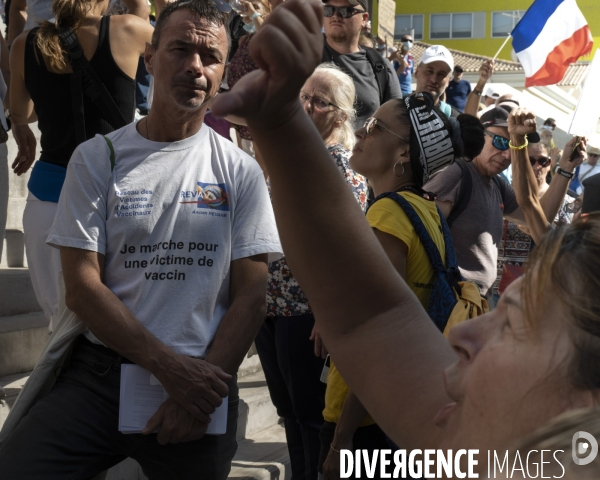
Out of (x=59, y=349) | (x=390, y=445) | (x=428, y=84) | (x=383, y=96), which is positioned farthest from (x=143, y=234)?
(x=428, y=84)

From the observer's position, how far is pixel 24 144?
437 centimetres

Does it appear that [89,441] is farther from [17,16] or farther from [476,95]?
[476,95]

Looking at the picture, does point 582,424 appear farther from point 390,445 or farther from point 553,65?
point 553,65

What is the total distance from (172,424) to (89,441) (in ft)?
0.88

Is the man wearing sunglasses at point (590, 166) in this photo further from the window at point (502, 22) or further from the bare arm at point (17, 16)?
the window at point (502, 22)

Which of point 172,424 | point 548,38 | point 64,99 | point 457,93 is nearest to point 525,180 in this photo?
point 64,99

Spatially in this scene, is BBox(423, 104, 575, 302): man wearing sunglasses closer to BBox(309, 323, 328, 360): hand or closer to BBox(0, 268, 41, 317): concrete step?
BBox(309, 323, 328, 360): hand

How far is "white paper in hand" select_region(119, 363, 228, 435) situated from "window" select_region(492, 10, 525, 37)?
159ft

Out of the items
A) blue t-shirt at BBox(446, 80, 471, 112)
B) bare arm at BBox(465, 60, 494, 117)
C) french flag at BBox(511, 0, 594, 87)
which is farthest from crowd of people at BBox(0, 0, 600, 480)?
blue t-shirt at BBox(446, 80, 471, 112)

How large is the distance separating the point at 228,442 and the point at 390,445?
0.63 meters

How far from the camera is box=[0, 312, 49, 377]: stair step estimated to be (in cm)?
416

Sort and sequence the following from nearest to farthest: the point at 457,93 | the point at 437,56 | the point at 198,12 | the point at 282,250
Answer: the point at 282,250
the point at 198,12
the point at 437,56
the point at 457,93

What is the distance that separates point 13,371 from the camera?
422 centimetres

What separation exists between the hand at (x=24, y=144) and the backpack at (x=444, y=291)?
2.33 m
